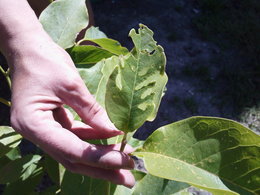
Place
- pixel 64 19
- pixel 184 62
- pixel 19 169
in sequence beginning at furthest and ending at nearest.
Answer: pixel 184 62 < pixel 19 169 < pixel 64 19

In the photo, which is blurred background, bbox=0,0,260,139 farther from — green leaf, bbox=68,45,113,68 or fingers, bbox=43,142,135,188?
fingers, bbox=43,142,135,188

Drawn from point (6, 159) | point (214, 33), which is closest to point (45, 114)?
point (6, 159)

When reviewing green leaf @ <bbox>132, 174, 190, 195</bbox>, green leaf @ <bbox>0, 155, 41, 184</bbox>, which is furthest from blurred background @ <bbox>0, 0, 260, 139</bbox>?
green leaf @ <bbox>132, 174, 190, 195</bbox>

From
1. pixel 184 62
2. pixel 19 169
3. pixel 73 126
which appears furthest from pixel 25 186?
pixel 184 62

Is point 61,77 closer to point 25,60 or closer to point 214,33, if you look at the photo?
point 25,60

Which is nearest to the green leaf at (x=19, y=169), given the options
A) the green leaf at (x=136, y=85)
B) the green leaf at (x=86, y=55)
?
the green leaf at (x=86, y=55)

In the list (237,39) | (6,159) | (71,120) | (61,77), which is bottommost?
(237,39)

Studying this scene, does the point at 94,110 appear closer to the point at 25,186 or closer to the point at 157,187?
the point at 157,187
